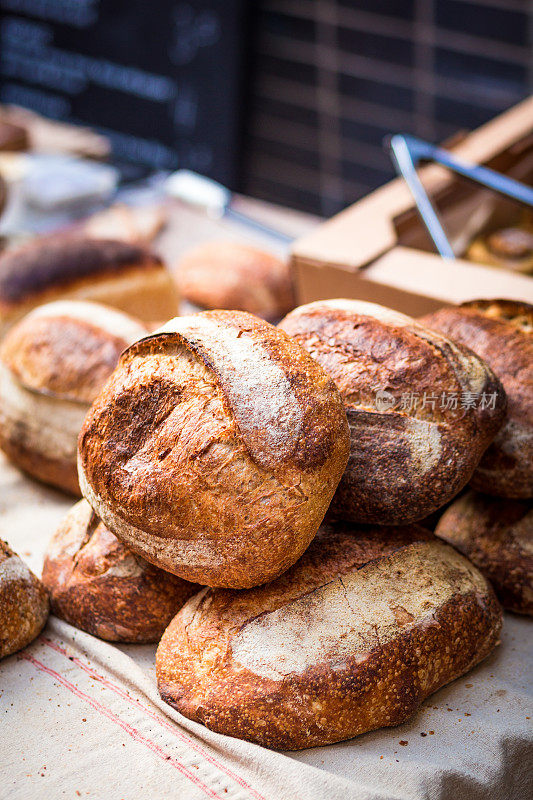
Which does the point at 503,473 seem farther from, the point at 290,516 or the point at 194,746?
the point at 194,746

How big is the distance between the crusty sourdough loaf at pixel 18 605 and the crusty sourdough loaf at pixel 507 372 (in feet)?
2.60

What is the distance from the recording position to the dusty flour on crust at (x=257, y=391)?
3.48 ft

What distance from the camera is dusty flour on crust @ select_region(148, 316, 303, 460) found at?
106cm

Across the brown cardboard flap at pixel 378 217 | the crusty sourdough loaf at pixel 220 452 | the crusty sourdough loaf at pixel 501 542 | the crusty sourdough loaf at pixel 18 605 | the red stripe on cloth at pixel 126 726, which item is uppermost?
the brown cardboard flap at pixel 378 217

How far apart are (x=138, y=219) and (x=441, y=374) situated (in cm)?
202

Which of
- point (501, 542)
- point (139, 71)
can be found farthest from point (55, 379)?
point (139, 71)

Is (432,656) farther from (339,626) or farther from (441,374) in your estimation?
(441,374)

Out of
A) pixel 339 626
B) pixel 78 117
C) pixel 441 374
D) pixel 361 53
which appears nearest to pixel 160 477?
pixel 339 626

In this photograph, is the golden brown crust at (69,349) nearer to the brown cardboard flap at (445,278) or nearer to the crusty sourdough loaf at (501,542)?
the brown cardboard flap at (445,278)

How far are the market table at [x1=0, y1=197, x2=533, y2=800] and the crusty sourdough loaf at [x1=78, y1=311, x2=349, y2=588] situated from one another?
0.77ft

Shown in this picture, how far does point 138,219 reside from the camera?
2955mm

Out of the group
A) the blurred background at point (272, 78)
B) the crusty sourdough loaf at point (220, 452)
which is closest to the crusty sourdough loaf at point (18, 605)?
the crusty sourdough loaf at point (220, 452)

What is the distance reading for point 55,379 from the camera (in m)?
1.66

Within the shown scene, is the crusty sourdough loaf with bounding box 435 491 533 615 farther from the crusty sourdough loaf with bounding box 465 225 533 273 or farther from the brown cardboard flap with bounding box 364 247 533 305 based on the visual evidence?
the crusty sourdough loaf with bounding box 465 225 533 273
